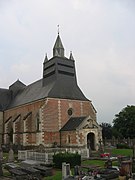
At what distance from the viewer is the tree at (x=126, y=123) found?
164 feet

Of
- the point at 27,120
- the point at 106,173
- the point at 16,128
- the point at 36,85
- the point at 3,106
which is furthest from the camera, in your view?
the point at 3,106

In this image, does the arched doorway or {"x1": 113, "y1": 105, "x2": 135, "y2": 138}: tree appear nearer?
the arched doorway

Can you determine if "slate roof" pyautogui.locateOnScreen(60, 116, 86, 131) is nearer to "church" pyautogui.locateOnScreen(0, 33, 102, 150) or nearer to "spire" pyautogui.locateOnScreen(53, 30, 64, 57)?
"church" pyautogui.locateOnScreen(0, 33, 102, 150)

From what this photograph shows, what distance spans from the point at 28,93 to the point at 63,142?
1226cm

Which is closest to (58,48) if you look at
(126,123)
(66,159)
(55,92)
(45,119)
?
(55,92)

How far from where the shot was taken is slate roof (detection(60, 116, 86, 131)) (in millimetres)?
30944

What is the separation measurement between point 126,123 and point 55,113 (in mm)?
22789

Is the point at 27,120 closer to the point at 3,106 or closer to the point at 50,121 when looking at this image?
the point at 50,121

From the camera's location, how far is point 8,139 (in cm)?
4150

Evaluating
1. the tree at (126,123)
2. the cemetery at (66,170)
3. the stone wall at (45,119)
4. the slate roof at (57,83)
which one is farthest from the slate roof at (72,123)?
the tree at (126,123)

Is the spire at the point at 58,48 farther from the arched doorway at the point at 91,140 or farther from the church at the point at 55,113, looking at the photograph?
the arched doorway at the point at 91,140

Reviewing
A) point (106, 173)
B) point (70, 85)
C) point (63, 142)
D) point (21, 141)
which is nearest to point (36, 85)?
point (70, 85)

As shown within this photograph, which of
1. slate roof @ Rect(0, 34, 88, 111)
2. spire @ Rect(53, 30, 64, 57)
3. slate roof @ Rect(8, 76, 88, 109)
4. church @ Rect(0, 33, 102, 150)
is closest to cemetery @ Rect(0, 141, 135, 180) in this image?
church @ Rect(0, 33, 102, 150)

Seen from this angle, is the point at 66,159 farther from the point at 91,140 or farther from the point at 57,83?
the point at 57,83
